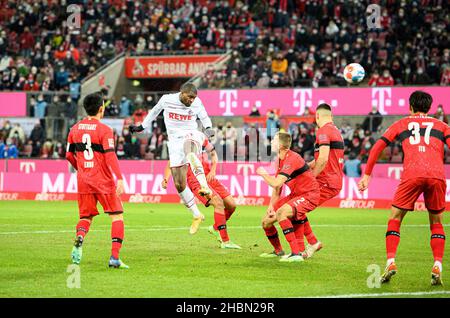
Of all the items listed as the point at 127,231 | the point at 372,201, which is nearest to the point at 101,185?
the point at 127,231

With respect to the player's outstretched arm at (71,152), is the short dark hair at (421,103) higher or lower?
higher

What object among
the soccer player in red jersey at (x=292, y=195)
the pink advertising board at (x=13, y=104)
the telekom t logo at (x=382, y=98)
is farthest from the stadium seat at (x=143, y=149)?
the soccer player in red jersey at (x=292, y=195)

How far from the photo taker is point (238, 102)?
113ft

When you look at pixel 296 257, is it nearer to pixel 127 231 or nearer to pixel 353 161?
pixel 127 231

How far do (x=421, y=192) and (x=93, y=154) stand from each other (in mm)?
4347

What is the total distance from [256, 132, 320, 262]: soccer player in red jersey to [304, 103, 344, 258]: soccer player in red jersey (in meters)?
0.20

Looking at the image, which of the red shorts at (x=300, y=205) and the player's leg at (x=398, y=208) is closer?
the player's leg at (x=398, y=208)

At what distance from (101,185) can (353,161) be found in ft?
60.8

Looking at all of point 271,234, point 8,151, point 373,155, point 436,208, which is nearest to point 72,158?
point 271,234

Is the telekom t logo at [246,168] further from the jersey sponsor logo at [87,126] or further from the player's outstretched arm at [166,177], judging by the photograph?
the jersey sponsor logo at [87,126]

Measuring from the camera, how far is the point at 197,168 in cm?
1559

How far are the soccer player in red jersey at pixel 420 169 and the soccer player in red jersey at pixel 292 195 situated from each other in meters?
2.18

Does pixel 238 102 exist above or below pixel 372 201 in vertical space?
above

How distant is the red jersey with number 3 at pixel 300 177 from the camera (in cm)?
1286
